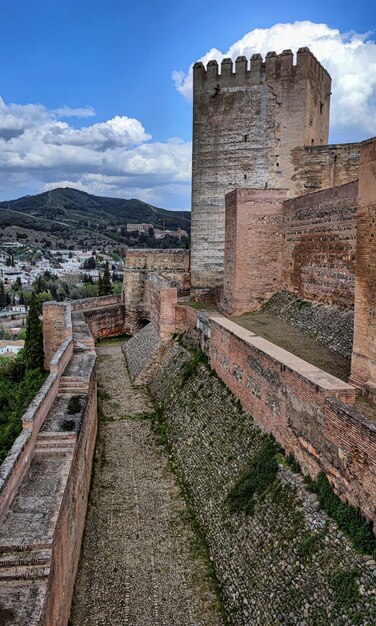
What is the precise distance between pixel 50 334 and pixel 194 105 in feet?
30.6

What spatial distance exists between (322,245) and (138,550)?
25.1 ft

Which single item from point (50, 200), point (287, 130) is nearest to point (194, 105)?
point (287, 130)

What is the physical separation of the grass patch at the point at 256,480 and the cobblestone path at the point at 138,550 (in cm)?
95

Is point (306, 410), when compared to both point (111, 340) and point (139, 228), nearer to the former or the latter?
point (111, 340)

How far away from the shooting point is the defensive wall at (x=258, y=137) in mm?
15938

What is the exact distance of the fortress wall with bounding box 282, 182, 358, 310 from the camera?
10539 mm

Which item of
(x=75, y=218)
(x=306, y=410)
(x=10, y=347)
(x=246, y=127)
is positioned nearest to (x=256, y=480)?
(x=306, y=410)

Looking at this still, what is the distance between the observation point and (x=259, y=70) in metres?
16.6

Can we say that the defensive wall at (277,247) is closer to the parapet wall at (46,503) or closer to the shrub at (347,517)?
the parapet wall at (46,503)

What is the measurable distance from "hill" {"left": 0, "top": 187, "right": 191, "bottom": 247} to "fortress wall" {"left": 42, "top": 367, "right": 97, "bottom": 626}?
4305 inches

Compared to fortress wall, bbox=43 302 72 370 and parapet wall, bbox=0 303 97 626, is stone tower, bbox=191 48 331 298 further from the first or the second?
parapet wall, bbox=0 303 97 626

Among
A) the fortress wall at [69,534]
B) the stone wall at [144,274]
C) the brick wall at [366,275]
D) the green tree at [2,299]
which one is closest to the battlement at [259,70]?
the stone wall at [144,274]

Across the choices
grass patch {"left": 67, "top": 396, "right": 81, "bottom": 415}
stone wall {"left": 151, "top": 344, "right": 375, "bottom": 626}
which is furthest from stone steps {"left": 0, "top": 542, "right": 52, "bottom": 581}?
grass patch {"left": 67, "top": 396, "right": 81, "bottom": 415}

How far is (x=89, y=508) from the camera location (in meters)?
8.41
